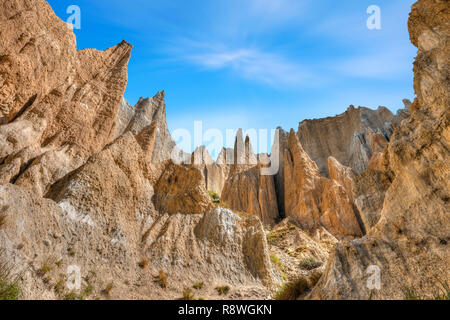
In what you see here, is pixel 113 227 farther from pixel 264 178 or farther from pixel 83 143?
pixel 264 178

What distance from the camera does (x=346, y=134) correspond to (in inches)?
2052

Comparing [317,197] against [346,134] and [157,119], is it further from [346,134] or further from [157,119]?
[346,134]

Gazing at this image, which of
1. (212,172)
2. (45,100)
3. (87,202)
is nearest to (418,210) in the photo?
(87,202)

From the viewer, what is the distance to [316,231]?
27.2 meters

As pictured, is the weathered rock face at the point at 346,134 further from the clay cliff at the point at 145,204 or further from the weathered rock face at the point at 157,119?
the weathered rock face at the point at 157,119

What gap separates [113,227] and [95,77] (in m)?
12.6

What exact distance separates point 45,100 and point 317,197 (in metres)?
29.3

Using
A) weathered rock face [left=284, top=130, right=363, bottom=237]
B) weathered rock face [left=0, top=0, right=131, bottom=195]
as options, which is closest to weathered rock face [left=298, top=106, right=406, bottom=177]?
weathered rock face [left=284, top=130, right=363, bottom=237]

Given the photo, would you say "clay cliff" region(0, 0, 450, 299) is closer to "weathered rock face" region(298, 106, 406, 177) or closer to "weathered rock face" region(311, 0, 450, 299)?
"weathered rock face" region(311, 0, 450, 299)

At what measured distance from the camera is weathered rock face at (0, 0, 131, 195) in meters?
12.5

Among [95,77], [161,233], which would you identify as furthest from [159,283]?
[95,77]

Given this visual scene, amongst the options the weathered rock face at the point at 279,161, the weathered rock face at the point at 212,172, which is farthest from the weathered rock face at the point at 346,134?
the weathered rock face at the point at 212,172

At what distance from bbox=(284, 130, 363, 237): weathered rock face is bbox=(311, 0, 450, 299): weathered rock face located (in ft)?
68.4

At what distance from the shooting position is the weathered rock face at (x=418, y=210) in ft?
21.4
